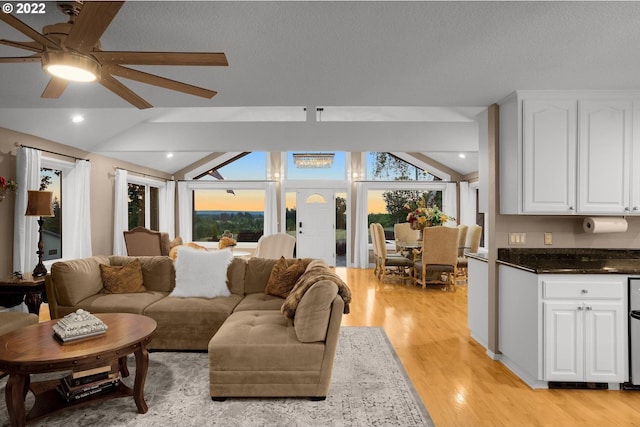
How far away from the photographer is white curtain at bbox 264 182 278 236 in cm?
930

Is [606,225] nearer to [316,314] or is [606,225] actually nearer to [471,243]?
[316,314]

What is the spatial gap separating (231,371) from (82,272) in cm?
214

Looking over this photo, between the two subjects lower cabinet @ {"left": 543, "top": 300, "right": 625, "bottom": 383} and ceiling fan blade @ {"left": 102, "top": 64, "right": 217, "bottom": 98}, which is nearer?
ceiling fan blade @ {"left": 102, "top": 64, "right": 217, "bottom": 98}

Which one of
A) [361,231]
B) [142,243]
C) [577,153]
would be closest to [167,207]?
[142,243]

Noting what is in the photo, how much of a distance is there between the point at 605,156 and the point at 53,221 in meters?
6.81

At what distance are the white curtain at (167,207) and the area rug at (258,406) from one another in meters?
6.17

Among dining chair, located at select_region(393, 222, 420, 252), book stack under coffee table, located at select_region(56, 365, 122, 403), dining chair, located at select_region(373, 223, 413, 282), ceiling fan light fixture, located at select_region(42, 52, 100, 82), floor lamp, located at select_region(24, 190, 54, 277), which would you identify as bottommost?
book stack under coffee table, located at select_region(56, 365, 122, 403)

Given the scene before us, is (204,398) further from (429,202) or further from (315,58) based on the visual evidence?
(429,202)

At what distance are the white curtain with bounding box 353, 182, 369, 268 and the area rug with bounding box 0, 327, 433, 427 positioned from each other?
19.5ft

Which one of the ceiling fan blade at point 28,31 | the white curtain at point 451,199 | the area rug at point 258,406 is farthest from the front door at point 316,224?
the ceiling fan blade at point 28,31

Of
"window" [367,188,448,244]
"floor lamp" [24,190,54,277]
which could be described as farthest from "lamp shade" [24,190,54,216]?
"window" [367,188,448,244]

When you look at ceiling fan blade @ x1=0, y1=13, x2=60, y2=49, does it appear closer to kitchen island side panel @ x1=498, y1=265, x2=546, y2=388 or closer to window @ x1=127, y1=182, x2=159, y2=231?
kitchen island side panel @ x1=498, y1=265, x2=546, y2=388

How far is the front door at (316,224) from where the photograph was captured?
9398 millimetres

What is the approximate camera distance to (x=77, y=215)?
565 cm
